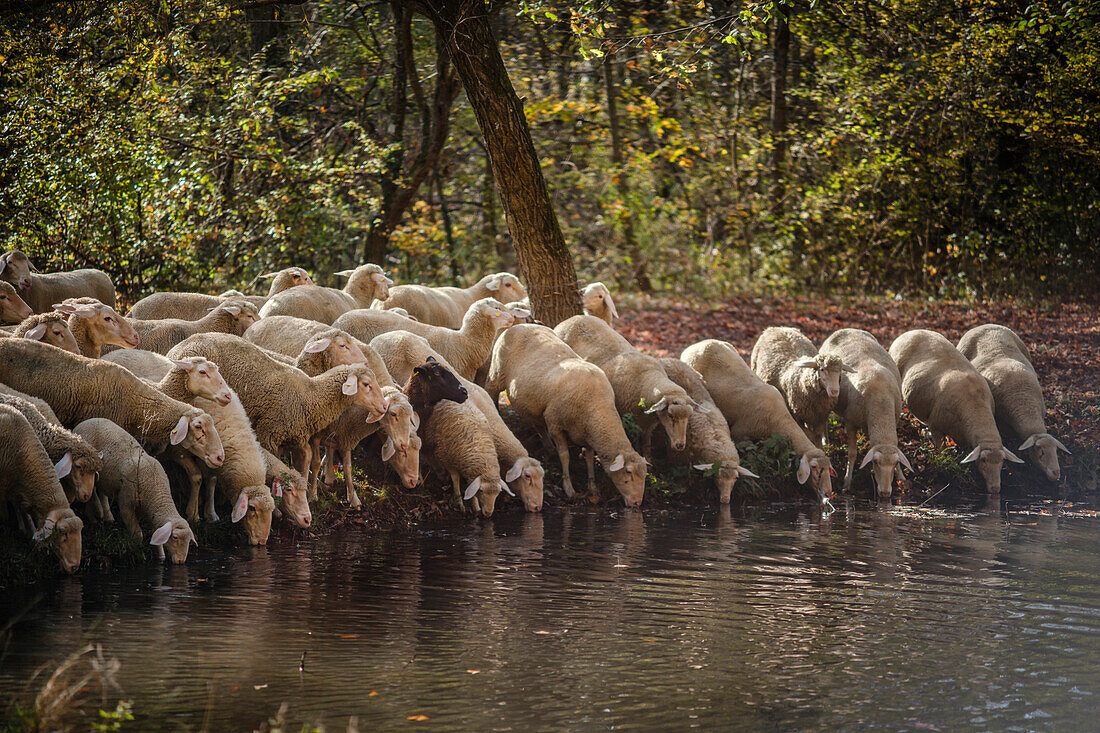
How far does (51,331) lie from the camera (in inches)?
356

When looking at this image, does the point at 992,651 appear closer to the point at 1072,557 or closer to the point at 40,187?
the point at 1072,557

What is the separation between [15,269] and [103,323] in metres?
2.67

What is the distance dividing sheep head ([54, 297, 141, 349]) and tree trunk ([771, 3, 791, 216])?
1437cm

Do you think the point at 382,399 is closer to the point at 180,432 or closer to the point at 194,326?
the point at 180,432

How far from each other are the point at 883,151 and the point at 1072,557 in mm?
13840

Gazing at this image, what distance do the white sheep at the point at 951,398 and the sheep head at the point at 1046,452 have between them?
1.08ft

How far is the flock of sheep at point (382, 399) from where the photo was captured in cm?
781

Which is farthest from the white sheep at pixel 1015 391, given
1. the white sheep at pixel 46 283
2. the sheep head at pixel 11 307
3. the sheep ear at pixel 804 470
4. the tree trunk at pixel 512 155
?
the sheep head at pixel 11 307

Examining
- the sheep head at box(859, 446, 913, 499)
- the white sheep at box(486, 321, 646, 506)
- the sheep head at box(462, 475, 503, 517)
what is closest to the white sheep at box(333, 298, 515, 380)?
the white sheep at box(486, 321, 646, 506)

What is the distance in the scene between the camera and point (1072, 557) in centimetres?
789

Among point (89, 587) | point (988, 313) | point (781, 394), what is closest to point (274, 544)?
point (89, 587)

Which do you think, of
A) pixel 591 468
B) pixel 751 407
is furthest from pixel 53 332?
pixel 751 407

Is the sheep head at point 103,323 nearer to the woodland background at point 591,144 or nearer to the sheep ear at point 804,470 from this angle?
the woodland background at point 591,144

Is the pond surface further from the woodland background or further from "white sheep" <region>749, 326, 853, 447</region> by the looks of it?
the woodland background
